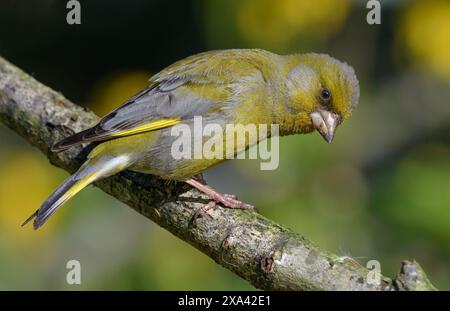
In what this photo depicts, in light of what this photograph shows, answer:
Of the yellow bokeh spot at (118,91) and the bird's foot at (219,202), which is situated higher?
the yellow bokeh spot at (118,91)

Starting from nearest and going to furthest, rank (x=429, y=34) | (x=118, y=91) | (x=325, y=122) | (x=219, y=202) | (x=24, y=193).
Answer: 1. (x=219, y=202)
2. (x=325, y=122)
3. (x=24, y=193)
4. (x=429, y=34)
5. (x=118, y=91)

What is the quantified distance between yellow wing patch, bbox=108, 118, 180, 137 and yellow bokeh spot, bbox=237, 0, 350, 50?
6.24 feet

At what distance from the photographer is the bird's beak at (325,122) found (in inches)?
175

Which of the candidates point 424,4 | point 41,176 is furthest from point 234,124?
point 424,4

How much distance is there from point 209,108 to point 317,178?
1495mm

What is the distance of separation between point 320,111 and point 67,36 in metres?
4.99

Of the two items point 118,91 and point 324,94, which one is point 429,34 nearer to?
point 324,94

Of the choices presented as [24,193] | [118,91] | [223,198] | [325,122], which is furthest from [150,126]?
[118,91]

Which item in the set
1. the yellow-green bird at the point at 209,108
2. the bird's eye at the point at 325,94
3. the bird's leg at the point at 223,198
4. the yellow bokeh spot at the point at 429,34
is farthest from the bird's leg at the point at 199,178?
the yellow bokeh spot at the point at 429,34

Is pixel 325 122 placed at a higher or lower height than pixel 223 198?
higher

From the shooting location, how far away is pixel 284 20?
243 inches

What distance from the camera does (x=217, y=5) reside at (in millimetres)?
6367

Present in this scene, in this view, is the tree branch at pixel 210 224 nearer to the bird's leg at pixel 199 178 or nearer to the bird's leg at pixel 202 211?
the bird's leg at pixel 202 211

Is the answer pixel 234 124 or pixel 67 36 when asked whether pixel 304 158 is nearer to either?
pixel 234 124
